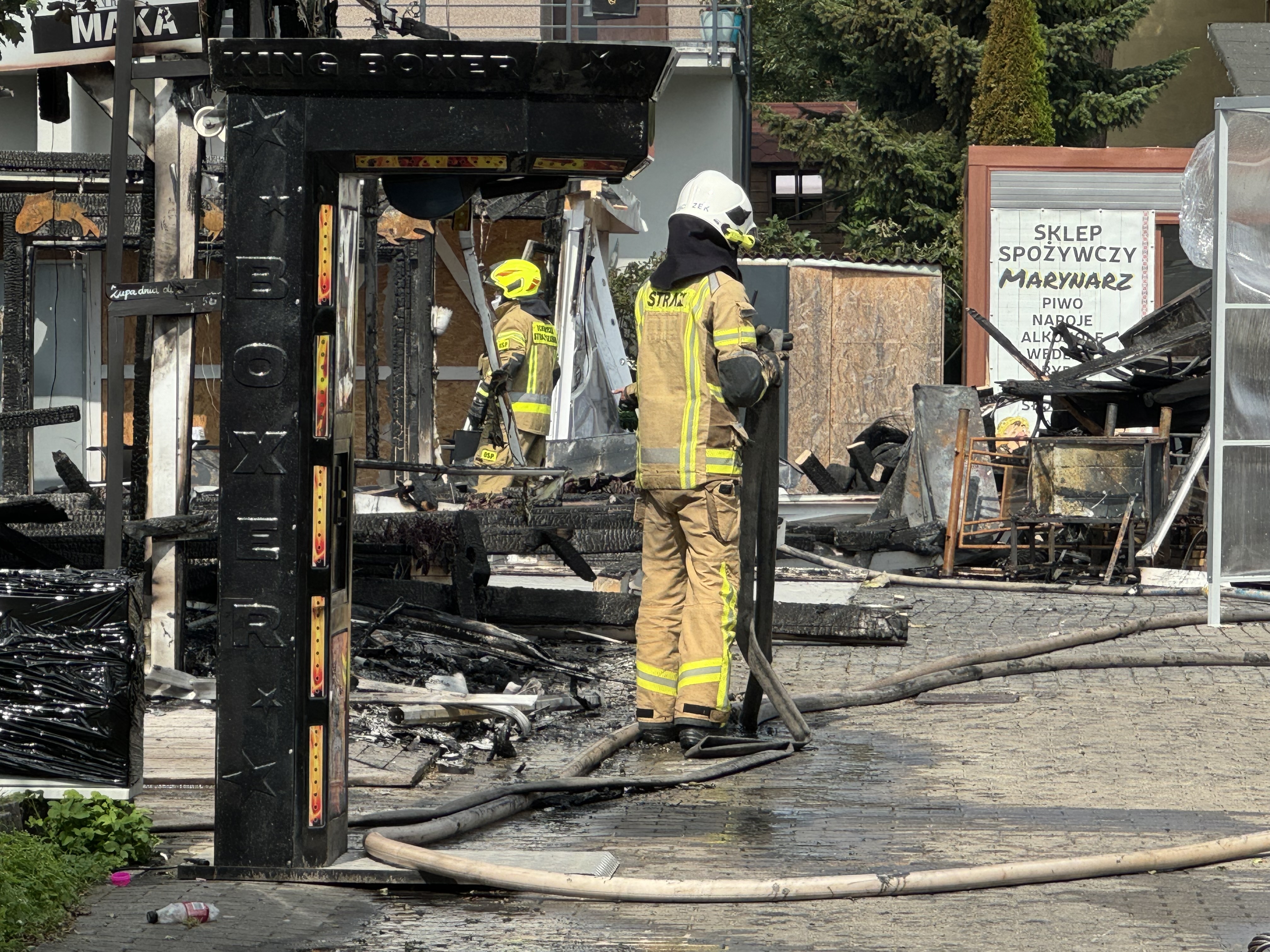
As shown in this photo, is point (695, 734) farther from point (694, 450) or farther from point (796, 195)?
point (796, 195)

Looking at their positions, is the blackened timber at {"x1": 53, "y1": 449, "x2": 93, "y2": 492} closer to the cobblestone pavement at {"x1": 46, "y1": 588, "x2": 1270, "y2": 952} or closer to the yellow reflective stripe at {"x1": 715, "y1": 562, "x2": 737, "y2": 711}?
the cobblestone pavement at {"x1": 46, "y1": 588, "x2": 1270, "y2": 952}

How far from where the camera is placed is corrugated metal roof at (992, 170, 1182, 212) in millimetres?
20672

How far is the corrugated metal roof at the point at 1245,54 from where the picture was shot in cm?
1397

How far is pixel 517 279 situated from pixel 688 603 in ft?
24.6

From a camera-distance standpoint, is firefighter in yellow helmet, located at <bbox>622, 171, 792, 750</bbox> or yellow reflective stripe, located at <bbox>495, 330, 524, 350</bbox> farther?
yellow reflective stripe, located at <bbox>495, 330, 524, 350</bbox>

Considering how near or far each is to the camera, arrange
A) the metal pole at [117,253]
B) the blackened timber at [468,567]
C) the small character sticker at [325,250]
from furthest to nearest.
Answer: the blackened timber at [468,567]
the metal pole at [117,253]
the small character sticker at [325,250]

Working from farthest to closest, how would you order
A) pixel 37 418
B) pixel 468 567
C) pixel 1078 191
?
pixel 1078 191 → pixel 468 567 → pixel 37 418

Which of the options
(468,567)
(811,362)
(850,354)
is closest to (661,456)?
(468,567)

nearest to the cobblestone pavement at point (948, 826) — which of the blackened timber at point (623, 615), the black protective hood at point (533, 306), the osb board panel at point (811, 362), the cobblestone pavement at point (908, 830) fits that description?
the cobblestone pavement at point (908, 830)

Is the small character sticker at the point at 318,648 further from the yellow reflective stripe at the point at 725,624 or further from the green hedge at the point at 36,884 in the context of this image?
the yellow reflective stripe at the point at 725,624

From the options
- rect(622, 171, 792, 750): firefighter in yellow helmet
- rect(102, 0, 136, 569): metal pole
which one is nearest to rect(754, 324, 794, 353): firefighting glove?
rect(622, 171, 792, 750): firefighter in yellow helmet

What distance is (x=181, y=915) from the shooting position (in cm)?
429

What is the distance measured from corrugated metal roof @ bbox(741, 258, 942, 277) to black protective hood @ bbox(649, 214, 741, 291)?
1419 centimetres

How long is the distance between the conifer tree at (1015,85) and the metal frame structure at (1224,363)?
1710cm
